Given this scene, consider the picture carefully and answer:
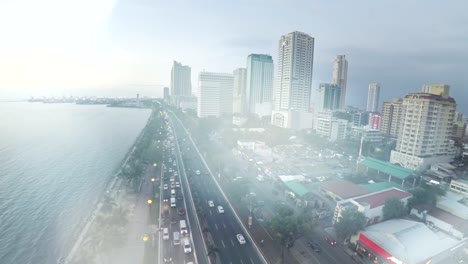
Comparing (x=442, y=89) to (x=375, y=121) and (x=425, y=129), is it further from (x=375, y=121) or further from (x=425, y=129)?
(x=375, y=121)

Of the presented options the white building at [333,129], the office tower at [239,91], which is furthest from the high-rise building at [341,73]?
the white building at [333,129]

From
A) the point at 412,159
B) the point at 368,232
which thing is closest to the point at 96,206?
the point at 368,232

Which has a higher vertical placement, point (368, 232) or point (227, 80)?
point (227, 80)

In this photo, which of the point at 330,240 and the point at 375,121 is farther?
the point at 375,121

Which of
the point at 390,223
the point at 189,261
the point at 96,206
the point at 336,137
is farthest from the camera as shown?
the point at 336,137

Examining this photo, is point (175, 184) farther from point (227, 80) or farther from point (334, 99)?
point (334, 99)

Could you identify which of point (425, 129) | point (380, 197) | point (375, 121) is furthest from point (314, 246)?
point (375, 121)
